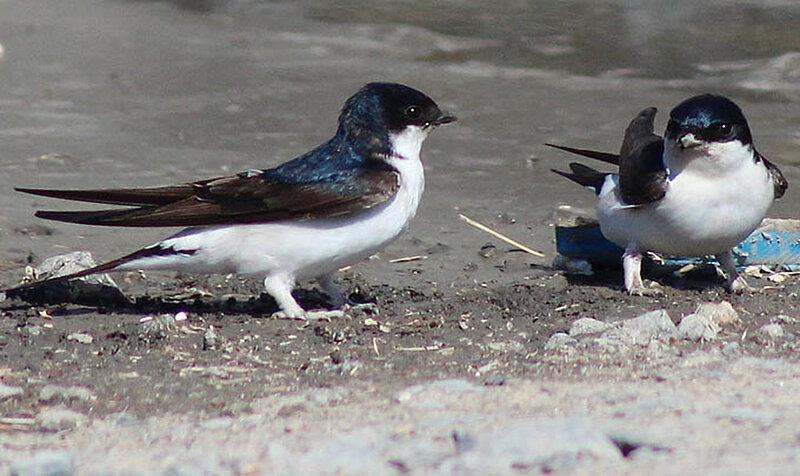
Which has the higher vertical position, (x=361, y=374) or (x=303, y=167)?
(x=303, y=167)

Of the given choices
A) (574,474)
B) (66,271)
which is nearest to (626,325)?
(574,474)

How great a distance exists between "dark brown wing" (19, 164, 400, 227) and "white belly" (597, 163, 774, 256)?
3.57 ft

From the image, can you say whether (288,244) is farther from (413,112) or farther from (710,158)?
(710,158)

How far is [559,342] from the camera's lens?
4.70 m

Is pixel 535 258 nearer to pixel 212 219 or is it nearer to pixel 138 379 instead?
pixel 212 219

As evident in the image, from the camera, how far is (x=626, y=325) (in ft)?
15.6

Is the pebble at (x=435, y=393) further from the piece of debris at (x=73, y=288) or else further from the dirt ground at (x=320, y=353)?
the piece of debris at (x=73, y=288)

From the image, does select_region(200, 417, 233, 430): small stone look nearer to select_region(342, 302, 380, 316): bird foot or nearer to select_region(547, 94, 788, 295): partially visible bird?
select_region(342, 302, 380, 316): bird foot

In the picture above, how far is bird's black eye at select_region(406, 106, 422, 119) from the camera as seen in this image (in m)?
5.63

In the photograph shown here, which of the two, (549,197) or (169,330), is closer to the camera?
(169,330)

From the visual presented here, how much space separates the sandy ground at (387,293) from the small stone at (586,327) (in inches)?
3.1

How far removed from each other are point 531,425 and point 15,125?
626cm

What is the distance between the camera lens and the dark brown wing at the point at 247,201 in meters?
5.33

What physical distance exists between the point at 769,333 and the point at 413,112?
1.67m
